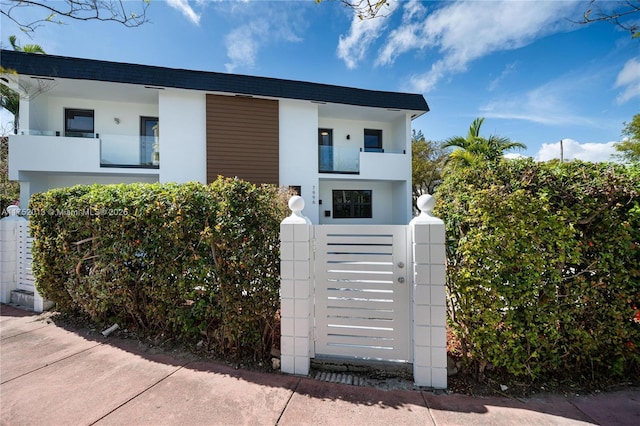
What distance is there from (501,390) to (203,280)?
323cm

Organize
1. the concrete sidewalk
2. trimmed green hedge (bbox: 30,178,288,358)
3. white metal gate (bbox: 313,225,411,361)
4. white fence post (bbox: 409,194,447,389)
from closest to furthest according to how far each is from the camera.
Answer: the concrete sidewalk < white fence post (bbox: 409,194,447,389) < white metal gate (bbox: 313,225,411,361) < trimmed green hedge (bbox: 30,178,288,358)

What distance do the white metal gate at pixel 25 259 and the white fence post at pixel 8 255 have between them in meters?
0.12

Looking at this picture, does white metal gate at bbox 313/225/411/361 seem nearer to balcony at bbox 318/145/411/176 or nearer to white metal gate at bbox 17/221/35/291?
white metal gate at bbox 17/221/35/291

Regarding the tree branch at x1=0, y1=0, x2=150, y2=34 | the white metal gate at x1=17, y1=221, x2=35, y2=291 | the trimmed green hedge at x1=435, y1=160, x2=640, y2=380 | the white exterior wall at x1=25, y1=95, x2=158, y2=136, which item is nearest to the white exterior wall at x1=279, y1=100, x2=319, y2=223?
the white exterior wall at x1=25, y1=95, x2=158, y2=136

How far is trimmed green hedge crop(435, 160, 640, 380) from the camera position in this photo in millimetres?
2336

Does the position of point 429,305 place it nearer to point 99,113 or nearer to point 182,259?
point 182,259

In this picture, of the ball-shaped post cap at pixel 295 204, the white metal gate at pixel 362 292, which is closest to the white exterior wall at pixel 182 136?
the ball-shaped post cap at pixel 295 204

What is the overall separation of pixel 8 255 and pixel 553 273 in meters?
8.46

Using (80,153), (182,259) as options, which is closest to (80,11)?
(182,259)

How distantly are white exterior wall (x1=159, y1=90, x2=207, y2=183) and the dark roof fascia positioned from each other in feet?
1.85

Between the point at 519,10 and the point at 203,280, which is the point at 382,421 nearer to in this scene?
the point at 203,280

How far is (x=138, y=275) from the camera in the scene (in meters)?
3.24

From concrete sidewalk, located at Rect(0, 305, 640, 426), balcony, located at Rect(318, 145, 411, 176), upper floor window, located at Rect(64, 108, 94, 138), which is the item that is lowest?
concrete sidewalk, located at Rect(0, 305, 640, 426)

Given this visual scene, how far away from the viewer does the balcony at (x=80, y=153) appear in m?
8.45
